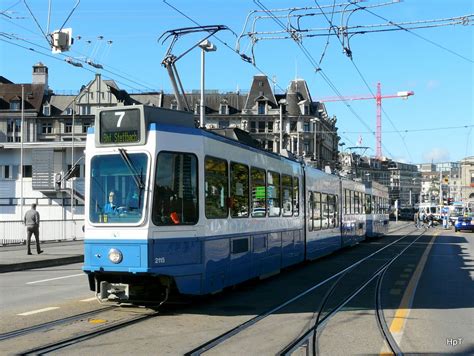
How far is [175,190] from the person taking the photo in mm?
9117

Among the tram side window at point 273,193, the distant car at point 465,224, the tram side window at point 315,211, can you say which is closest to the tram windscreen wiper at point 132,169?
the tram side window at point 273,193

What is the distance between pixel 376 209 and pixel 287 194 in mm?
20756

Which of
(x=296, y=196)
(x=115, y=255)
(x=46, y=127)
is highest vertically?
(x=46, y=127)

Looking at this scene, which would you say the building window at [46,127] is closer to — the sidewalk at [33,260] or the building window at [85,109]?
the building window at [85,109]

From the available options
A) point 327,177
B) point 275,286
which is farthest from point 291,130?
point 275,286

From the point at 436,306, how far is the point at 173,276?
4.77 meters

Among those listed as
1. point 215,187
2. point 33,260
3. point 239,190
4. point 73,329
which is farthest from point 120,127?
point 33,260

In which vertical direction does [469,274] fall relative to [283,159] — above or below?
below

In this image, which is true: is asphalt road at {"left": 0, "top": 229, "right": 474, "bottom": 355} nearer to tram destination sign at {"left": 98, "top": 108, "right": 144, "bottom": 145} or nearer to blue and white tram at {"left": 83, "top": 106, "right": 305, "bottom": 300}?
blue and white tram at {"left": 83, "top": 106, "right": 305, "bottom": 300}

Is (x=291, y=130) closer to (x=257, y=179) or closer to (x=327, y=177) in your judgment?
(x=327, y=177)

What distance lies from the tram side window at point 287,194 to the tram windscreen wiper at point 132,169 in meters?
6.18

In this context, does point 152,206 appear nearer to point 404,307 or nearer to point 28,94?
point 404,307

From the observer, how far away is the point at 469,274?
15.1m

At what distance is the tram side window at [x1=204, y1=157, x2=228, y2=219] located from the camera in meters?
9.78
